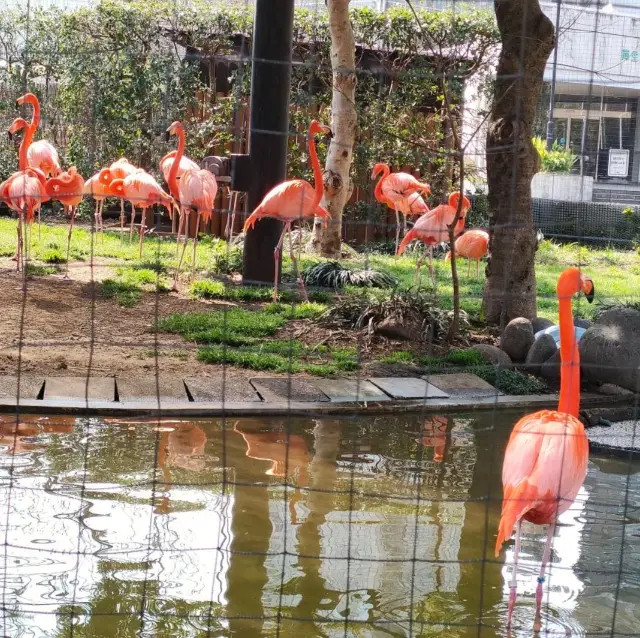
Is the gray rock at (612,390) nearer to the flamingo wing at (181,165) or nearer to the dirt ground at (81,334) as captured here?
the dirt ground at (81,334)

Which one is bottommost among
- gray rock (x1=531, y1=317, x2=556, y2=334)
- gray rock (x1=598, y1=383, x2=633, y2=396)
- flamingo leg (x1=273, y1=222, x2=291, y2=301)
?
gray rock (x1=598, y1=383, x2=633, y2=396)

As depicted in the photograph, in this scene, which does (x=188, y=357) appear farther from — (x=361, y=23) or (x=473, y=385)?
(x=361, y=23)

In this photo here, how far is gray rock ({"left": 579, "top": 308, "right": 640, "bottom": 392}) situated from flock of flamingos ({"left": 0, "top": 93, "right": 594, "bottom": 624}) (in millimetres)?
243

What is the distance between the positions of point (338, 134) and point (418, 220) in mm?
2220

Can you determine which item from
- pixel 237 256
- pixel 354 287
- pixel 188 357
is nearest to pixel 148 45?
pixel 237 256

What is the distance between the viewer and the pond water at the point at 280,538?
3.16 meters

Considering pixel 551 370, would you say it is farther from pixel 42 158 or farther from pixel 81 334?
pixel 42 158

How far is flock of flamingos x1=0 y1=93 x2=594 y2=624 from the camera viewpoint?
3.18m

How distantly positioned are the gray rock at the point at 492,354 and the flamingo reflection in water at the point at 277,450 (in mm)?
1896

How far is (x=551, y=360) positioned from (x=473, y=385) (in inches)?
22.9

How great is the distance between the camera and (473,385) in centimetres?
607

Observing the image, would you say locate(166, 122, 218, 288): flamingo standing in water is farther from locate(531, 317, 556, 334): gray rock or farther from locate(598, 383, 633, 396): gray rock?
locate(598, 383, 633, 396): gray rock

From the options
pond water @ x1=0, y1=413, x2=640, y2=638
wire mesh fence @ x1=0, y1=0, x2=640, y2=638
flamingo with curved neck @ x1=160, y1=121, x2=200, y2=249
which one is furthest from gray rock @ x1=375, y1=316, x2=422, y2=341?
flamingo with curved neck @ x1=160, y1=121, x2=200, y2=249

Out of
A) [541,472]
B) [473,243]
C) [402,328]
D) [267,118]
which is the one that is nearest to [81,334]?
[402,328]
